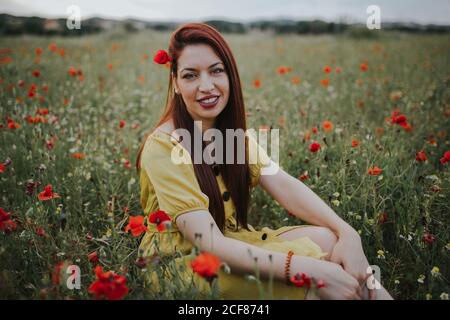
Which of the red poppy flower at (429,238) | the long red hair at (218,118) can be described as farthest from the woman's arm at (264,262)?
the red poppy flower at (429,238)

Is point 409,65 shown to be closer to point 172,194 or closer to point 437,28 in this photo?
point 172,194

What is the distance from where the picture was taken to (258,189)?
2.79 metres

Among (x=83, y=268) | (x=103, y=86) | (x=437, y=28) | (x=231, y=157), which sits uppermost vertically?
(x=437, y=28)

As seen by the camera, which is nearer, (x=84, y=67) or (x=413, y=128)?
(x=413, y=128)

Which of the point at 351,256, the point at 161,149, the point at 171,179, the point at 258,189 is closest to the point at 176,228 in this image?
the point at 171,179

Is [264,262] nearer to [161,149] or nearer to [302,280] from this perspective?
[302,280]

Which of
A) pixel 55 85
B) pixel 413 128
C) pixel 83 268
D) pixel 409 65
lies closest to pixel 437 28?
pixel 409 65

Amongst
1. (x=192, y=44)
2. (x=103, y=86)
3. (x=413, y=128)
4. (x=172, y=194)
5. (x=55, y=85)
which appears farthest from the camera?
(x=103, y=86)

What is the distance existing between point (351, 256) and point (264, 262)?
1.54 feet

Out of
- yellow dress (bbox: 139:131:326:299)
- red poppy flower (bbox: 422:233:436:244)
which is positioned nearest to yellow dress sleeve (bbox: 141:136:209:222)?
yellow dress (bbox: 139:131:326:299)

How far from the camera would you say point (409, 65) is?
588cm

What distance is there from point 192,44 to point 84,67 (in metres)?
4.41

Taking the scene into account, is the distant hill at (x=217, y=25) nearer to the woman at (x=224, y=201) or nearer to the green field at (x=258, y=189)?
the green field at (x=258, y=189)

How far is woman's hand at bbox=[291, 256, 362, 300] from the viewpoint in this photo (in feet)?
4.83
